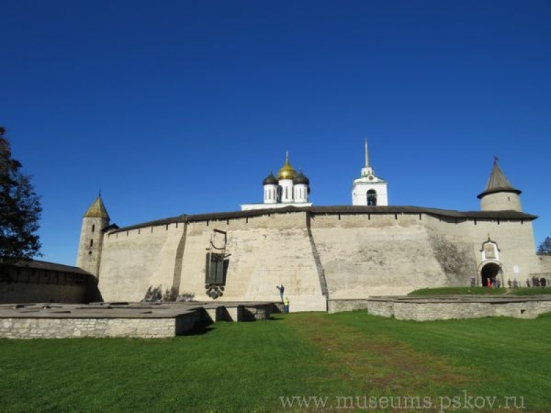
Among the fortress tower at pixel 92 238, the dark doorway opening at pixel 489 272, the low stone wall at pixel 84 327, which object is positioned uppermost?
the fortress tower at pixel 92 238

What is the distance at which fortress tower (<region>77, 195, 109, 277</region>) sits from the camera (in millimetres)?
35469

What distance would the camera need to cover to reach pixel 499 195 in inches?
1163

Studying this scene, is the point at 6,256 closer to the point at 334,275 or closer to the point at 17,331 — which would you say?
the point at 17,331

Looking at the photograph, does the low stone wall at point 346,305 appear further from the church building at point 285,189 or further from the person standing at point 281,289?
the church building at point 285,189

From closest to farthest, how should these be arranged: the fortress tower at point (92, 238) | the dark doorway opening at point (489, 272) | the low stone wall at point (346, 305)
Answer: the low stone wall at point (346, 305)
the dark doorway opening at point (489, 272)
the fortress tower at point (92, 238)

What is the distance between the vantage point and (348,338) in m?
9.04

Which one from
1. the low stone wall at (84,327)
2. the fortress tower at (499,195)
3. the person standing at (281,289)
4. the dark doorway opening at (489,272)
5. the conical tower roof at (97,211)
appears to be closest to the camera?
the low stone wall at (84,327)

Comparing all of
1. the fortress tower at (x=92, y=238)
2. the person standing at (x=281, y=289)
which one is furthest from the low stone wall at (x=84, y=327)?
the fortress tower at (x=92, y=238)

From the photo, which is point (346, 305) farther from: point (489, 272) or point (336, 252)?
point (489, 272)

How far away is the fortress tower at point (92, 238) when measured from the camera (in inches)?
1396

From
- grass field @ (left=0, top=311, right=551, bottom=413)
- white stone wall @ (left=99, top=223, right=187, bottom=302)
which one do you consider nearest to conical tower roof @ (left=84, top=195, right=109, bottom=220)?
white stone wall @ (left=99, top=223, right=187, bottom=302)

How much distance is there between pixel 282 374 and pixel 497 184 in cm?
3059

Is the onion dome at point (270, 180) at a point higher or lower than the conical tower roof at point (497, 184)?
higher

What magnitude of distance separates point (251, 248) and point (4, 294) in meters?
16.9
